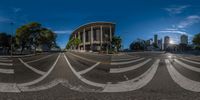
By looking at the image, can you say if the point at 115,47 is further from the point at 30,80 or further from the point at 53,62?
the point at 30,80

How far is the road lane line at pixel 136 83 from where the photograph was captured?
2.97 metres

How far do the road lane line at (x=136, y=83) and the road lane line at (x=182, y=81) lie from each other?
31cm

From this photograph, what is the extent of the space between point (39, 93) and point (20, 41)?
0.83 m

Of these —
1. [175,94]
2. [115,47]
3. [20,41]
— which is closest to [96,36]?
[115,47]

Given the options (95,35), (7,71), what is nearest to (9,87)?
(7,71)

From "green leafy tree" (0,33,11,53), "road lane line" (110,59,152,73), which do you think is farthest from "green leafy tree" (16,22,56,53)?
"road lane line" (110,59,152,73)

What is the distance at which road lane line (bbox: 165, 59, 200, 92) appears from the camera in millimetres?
3456

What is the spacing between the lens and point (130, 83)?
3.16m

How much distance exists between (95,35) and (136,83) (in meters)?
1.13

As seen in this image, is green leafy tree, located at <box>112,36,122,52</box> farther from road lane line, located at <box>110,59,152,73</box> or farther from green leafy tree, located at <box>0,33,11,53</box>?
green leafy tree, located at <box>0,33,11,53</box>

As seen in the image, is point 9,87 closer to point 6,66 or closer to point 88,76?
point 6,66

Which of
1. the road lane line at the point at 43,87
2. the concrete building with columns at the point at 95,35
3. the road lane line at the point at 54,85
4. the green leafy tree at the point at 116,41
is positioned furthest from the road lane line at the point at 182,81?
the road lane line at the point at 43,87

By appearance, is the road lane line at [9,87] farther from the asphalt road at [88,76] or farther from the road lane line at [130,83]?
the road lane line at [130,83]

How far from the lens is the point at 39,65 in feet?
9.09
